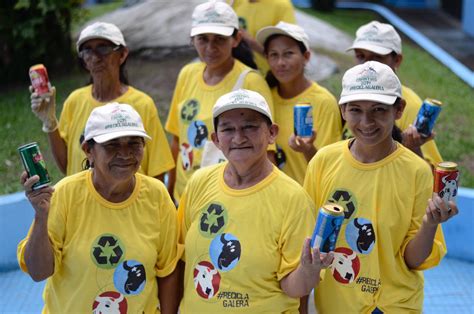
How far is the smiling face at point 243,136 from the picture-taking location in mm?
3246

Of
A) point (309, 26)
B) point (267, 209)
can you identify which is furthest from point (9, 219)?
point (309, 26)

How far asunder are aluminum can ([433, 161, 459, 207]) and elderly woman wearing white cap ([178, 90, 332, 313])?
0.57 meters

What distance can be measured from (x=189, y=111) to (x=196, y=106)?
6cm

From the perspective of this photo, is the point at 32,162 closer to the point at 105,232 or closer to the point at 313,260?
the point at 105,232

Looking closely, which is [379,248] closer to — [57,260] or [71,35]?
[57,260]

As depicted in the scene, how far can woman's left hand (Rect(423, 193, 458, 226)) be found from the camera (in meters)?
3.02

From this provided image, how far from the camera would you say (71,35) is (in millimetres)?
11508

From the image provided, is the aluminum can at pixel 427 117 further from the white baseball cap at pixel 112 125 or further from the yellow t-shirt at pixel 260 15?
the yellow t-shirt at pixel 260 15

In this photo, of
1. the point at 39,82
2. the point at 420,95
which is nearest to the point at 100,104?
the point at 39,82

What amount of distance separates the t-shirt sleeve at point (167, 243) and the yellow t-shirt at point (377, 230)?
745mm

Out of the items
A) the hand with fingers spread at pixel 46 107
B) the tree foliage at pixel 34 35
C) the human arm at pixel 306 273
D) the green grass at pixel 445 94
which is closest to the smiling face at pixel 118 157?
the human arm at pixel 306 273

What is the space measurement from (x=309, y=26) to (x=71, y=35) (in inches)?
160

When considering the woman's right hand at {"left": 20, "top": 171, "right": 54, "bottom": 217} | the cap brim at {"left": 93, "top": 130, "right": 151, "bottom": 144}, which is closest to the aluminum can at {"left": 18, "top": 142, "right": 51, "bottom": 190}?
the woman's right hand at {"left": 20, "top": 171, "right": 54, "bottom": 217}

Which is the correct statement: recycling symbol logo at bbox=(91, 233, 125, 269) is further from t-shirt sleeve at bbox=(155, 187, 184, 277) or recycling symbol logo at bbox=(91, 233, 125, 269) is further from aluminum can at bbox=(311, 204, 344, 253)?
aluminum can at bbox=(311, 204, 344, 253)
